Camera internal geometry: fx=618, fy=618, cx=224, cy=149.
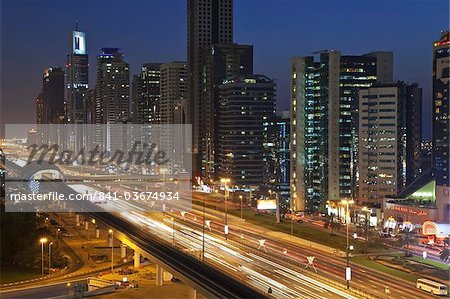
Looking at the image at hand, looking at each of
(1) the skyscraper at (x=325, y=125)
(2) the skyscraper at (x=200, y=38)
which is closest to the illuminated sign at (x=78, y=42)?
(2) the skyscraper at (x=200, y=38)

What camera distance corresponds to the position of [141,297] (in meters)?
15.5

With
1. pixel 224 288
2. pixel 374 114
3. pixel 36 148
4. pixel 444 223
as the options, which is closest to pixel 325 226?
pixel 444 223

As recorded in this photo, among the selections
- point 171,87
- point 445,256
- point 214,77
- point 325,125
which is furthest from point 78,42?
point 445,256

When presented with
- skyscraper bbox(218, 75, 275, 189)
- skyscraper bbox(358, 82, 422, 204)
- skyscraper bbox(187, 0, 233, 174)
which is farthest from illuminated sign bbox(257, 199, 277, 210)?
skyscraper bbox(187, 0, 233, 174)

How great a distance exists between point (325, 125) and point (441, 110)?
9.49 m

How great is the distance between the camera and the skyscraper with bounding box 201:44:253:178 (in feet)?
176

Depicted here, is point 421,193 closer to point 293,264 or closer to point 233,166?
point 293,264

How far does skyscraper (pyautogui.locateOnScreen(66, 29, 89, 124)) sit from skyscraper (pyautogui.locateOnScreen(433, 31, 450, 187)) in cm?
8422

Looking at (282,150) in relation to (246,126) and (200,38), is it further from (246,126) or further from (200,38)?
(200,38)

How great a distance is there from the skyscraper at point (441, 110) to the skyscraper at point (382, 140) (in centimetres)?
471

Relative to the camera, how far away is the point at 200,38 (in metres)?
58.4

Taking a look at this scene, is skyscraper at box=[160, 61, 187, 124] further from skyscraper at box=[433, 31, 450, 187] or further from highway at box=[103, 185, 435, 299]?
highway at box=[103, 185, 435, 299]

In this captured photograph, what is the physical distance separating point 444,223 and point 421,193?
5.18 metres

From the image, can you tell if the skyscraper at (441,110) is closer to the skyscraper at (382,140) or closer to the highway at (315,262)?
the skyscraper at (382,140)
